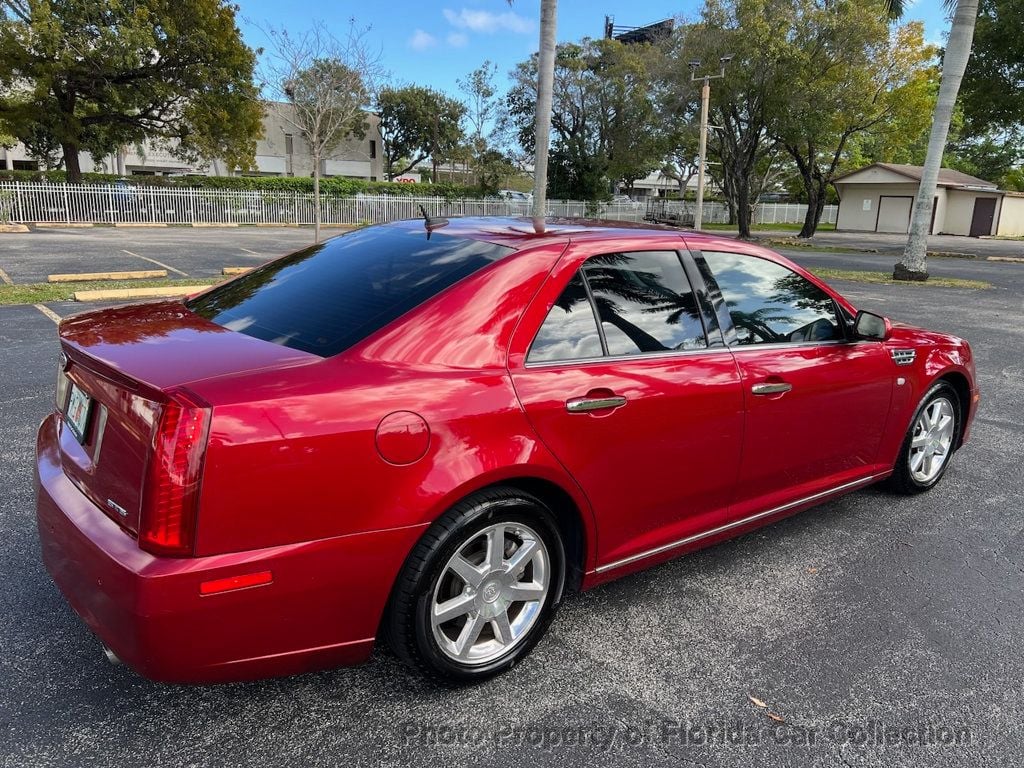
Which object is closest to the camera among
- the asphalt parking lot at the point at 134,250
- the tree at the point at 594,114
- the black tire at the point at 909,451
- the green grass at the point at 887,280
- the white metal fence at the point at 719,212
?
the black tire at the point at 909,451

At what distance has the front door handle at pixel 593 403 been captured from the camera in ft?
8.57

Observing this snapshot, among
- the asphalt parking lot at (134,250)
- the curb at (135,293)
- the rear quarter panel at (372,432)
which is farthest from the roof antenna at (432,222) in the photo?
the asphalt parking lot at (134,250)

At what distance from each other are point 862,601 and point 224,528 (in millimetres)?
2722

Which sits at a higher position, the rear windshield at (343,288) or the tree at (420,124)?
the tree at (420,124)

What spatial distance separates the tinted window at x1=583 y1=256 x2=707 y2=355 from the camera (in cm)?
290

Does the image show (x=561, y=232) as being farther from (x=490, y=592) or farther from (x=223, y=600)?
(x=223, y=600)

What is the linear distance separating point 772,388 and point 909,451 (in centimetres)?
161

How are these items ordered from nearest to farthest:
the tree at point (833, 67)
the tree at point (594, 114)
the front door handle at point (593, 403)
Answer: the front door handle at point (593, 403)
the tree at point (833, 67)
the tree at point (594, 114)

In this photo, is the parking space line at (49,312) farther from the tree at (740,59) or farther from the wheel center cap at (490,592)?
the tree at (740,59)

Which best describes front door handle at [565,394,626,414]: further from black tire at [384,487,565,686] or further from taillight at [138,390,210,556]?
taillight at [138,390,210,556]

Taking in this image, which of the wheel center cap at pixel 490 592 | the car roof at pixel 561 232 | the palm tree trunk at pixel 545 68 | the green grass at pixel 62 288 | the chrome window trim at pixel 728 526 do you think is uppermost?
the palm tree trunk at pixel 545 68

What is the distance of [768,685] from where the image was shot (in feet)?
8.81

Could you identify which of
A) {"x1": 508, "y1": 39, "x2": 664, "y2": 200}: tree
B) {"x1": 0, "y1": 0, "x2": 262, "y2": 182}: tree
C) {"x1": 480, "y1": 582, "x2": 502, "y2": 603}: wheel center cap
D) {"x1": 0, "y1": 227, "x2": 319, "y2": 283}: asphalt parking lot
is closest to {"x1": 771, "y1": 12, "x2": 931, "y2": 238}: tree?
{"x1": 508, "y1": 39, "x2": 664, "y2": 200}: tree

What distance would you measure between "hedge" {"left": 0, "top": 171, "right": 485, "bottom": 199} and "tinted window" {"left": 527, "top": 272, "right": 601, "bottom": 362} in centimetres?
3040
